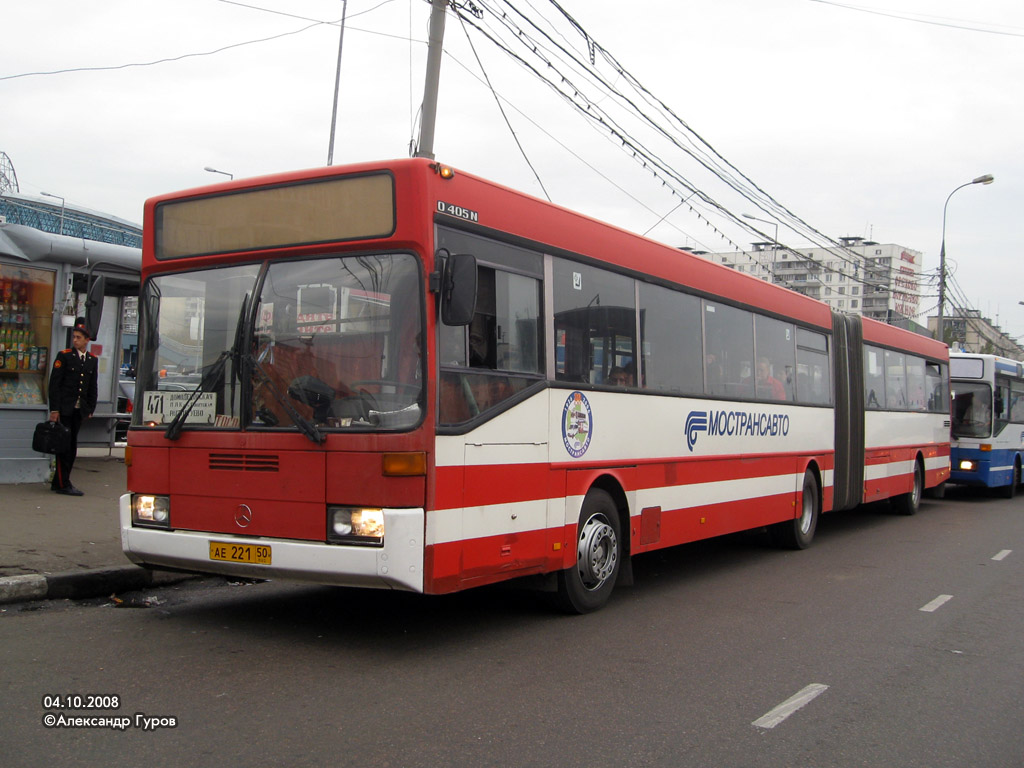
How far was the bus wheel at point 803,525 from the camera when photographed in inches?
492

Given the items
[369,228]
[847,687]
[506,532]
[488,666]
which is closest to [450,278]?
[369,228]

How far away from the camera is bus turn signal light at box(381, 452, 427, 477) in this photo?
5973 mm

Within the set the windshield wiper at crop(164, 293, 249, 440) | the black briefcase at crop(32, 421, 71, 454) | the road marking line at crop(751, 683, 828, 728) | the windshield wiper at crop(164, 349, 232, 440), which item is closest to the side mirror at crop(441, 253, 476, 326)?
the windshield wiper at crop(164, 293, 249, 440)

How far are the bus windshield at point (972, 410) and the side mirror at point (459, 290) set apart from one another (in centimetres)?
1790

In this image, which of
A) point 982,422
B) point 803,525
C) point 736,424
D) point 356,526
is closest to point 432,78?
point 736,424

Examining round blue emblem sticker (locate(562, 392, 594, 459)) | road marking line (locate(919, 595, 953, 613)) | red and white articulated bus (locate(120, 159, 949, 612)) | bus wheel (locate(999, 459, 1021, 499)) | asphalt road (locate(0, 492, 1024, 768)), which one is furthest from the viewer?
bus wheel (locate(999, 459, 1021, 499))

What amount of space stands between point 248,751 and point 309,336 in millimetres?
2753

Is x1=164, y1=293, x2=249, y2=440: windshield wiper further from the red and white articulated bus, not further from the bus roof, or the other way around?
the bus roof

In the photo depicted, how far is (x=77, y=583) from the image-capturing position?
25.2 feet

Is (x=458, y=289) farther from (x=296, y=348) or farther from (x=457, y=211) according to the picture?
(x=296, y=348)

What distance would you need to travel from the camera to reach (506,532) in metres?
6.76

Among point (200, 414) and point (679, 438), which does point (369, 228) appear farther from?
point (679, 438)

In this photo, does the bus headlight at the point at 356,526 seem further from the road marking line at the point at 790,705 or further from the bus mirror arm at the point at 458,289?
the road marking line at the point at 790,705

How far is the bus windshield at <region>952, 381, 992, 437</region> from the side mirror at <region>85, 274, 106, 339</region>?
58.5 feet
